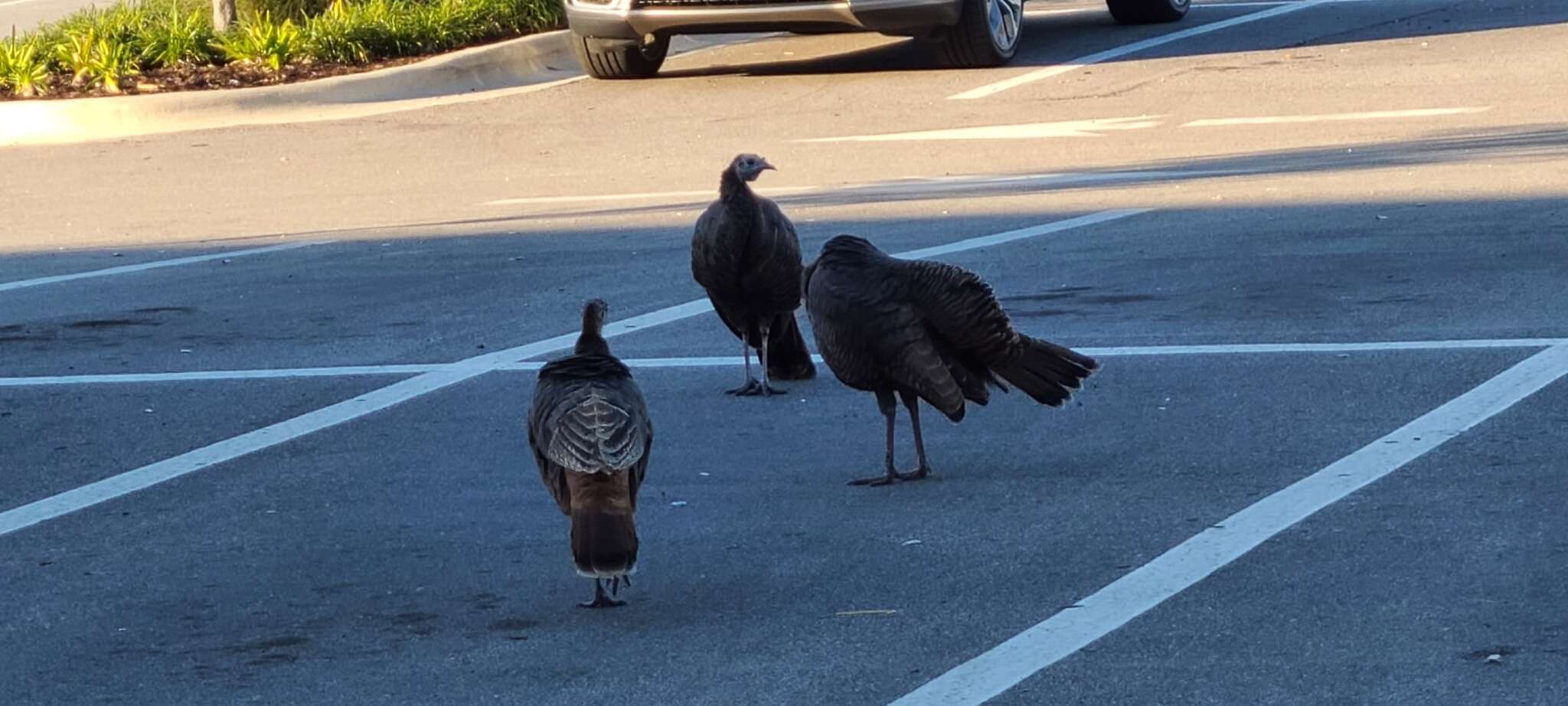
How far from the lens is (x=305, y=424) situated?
8.61 m

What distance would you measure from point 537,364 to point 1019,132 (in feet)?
23.1

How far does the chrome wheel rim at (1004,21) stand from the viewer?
1881cm

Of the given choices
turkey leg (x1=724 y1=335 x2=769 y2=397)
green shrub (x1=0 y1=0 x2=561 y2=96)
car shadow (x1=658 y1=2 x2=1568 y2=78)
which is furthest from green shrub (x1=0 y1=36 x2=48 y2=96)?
turkey leg (x1=724 y1=335 x2=769 y2=397)

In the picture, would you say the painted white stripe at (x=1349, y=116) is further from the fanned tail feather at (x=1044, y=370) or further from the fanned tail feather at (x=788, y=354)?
the fanned tail feather at (x=1044, y=370)

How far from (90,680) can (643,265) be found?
608cm

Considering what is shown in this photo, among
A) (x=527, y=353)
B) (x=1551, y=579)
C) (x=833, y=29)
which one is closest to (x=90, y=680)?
(x=1551, y=579)

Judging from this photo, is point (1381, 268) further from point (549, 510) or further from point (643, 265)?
point (549, 510)

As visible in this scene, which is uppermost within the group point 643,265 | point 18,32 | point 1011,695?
point 1011,695

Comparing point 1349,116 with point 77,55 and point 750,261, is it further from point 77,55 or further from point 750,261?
point 77,55

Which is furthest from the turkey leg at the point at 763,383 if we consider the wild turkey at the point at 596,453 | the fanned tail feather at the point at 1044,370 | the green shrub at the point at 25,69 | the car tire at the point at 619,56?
the green shrub at the point at 25,69

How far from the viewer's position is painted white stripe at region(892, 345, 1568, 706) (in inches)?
211

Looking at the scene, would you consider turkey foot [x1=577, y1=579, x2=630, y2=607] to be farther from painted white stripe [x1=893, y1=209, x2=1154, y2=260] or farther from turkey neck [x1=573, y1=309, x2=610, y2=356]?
painted white stripe [x1=893, y1=209, x2=1154, y2=260]

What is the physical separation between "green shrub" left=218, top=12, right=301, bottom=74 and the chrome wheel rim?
19.1ft

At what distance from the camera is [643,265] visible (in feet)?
37.8
